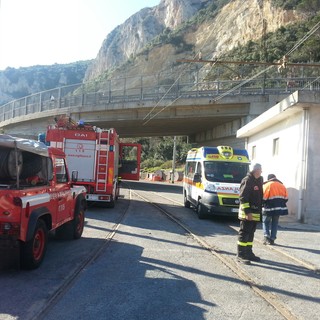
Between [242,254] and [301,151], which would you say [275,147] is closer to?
[301,151]

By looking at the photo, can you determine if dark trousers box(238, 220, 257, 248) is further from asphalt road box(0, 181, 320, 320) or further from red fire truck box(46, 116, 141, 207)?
red fire truck box(46, 116, 141, 207)

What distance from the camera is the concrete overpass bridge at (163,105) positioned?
30359 millimetres

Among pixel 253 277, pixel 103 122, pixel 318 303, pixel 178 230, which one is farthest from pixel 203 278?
pixel 103 122

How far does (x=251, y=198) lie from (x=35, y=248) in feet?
13.1

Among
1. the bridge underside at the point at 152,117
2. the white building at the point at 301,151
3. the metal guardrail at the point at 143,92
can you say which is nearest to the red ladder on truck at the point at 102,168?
the white building at the point at 301,151

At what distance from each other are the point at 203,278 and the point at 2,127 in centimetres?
4261

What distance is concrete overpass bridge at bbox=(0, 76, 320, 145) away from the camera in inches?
1195

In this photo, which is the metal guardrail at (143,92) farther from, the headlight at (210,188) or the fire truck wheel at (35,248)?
the fire truck wheel at (35,248)

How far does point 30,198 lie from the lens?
20.7ft

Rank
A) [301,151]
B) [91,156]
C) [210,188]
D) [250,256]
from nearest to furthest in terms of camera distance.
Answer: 1. [250,256]
2. [210,188]
3. [301,151]
4. [91,156]

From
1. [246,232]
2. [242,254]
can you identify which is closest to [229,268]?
[242,254]

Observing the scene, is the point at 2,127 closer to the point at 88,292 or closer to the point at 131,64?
the point at 88,292

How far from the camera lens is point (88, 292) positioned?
219 inches

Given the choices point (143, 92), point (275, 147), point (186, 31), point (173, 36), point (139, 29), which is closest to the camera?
point (275, 147)
